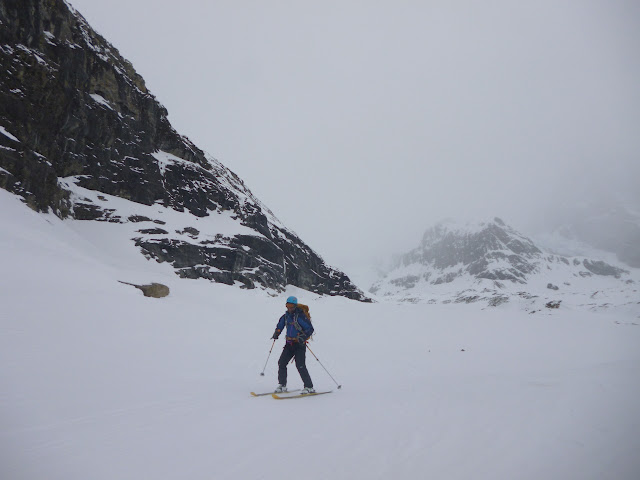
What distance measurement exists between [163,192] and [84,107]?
37.3ft

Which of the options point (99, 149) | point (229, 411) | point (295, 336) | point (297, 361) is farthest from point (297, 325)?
point (99, 149)

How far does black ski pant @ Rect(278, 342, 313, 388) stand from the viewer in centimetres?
723

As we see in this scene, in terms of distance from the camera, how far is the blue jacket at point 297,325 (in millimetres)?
7625

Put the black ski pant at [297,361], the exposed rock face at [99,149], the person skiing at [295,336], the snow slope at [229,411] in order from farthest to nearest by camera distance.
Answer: the exposed rock face at [99,149] < the person skiing at [295,336] < the black ski pant at [297,361] < the snow slope at [229,411]

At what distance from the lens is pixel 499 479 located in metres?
3.10

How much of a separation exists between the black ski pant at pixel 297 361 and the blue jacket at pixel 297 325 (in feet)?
0.72

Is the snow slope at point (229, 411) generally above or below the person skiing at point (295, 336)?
below

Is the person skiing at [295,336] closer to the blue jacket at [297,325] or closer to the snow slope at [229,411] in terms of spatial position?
the blue jacket at [297,325]

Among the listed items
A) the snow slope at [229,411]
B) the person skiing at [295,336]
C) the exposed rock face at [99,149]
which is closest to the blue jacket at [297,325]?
the person skiing at [295,336]

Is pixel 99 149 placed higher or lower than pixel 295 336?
higher

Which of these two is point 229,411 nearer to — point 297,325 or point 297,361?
point 297,361

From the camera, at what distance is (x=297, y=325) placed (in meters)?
7.63

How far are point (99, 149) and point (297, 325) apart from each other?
3591cm

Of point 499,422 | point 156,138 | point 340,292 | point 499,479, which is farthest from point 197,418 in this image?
point 340,292
